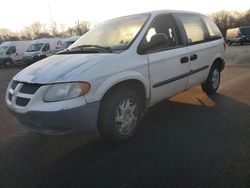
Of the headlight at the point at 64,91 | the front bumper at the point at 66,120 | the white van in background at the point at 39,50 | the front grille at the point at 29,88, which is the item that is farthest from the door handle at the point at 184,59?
the white van in background at the point at 39,50

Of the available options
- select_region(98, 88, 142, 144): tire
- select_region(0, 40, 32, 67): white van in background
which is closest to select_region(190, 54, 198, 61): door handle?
select_region(98, 88, 142, 144): tire

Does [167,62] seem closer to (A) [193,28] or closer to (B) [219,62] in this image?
(A) [193,28]

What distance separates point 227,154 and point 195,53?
93.9 inches

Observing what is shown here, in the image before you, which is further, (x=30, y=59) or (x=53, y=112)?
(x=30, y=59)

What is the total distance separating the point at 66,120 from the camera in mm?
3771

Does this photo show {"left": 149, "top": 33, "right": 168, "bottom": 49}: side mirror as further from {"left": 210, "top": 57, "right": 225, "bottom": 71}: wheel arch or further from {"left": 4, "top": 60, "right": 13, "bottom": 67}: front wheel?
{"left": 4, "top": 60, "right": 13, "bottom": 67}: front wheel

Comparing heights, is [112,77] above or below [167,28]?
below

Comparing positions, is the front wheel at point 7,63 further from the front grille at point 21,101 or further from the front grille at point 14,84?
the front grille at point 21,101

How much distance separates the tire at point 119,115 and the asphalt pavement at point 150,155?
0.51ft

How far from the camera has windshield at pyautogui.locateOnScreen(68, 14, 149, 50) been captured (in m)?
4.78

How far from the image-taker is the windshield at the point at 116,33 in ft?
15.7

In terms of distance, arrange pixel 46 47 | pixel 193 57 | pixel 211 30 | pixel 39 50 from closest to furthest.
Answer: pixel 193 57
pixel 211 30
pixel 39 50
pixel 46 47

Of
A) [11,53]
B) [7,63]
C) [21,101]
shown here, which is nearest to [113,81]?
[21,101]

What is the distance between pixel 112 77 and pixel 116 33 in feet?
3.98
